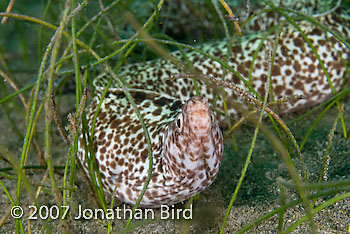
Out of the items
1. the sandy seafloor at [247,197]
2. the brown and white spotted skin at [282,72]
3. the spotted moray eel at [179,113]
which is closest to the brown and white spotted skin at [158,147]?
the spotted moray eel at [179,113]

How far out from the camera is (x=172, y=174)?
2.02 m

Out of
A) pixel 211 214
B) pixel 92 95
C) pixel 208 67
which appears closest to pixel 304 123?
pixel 208 67

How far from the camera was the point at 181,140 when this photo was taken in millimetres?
1823

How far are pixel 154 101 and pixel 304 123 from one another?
1.54 metres

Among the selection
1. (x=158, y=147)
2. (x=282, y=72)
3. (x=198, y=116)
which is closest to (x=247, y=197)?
(x=158, y=147)

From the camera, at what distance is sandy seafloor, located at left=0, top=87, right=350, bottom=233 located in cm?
207

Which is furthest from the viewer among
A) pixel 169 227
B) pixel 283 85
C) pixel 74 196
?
pixel 283 85

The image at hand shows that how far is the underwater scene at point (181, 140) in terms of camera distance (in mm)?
1787

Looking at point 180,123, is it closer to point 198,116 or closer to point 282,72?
point 198,116

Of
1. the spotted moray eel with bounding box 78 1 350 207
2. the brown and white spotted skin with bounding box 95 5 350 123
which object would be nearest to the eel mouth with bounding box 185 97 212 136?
the spotted moray eel with bounding box 78 1 350 207

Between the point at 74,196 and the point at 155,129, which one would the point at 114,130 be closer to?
the point at 155,129

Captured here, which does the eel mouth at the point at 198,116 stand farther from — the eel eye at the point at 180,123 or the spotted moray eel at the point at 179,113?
the eel eye at the point at 180,123

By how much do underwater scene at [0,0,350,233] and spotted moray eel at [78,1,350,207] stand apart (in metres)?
0.01

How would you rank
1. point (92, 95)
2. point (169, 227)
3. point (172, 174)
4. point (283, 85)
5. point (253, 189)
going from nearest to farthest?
point (172, 174) < point (169, 227) < point (253, 189) < point (92, 95) < point (283, 85)
